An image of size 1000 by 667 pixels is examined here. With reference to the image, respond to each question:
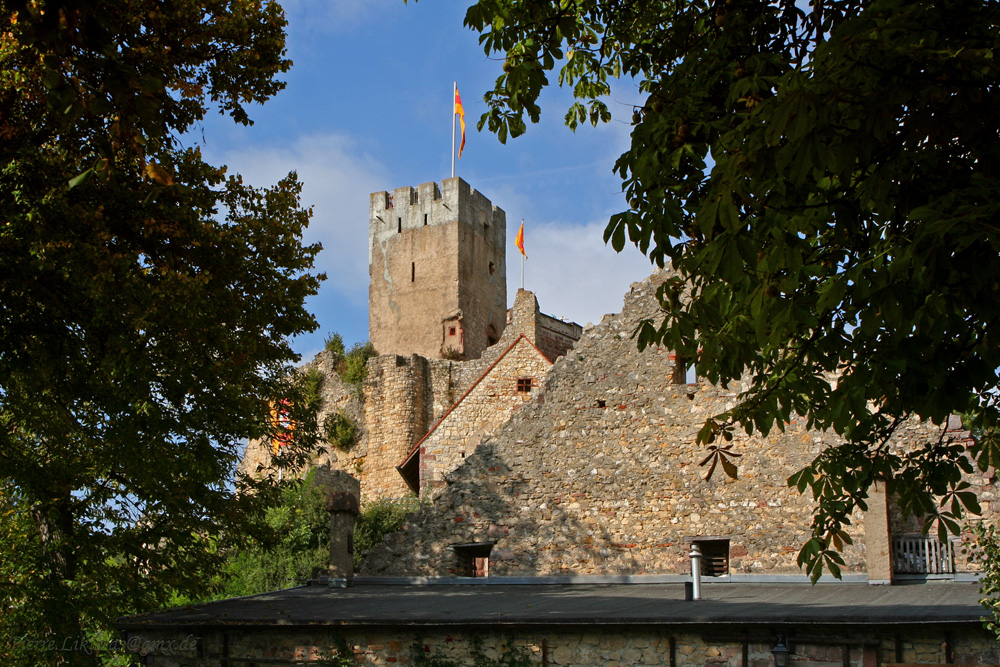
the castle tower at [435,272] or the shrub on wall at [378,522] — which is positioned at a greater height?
the castle tower at [435,272]

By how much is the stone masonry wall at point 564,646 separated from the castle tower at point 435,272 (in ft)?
106

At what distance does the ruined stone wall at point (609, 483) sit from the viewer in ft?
49.3

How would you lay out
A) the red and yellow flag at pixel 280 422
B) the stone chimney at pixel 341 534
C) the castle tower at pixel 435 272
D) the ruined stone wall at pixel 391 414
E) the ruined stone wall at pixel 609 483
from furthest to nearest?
the castle tower at pixel 435 272
the ruined stone wall at pixel 391 414
the ruined stone wall at pixel 609 483
the stone chimney at pixel 341 534
the red and yellow flag at pixel 280 422

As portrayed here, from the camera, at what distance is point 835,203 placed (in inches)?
225

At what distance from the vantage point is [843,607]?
31.3ft

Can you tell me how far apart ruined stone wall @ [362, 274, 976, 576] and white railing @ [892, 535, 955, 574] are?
5.91 feet

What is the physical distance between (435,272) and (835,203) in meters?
40.8

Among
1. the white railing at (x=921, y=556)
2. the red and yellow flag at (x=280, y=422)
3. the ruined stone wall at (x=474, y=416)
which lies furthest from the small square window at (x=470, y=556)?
the ruined stone wall at (x=474, y=416)

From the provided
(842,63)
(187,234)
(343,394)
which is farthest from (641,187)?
(343,394)

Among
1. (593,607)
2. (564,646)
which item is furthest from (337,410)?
(564,646)

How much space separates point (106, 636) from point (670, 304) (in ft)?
43.9

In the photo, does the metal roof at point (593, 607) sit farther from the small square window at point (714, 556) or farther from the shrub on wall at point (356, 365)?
the shrub on wall at point (356, 365)

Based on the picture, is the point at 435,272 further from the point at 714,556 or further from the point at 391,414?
the point at 714,556

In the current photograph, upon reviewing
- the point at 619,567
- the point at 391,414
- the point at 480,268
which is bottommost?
the point at 619,567
